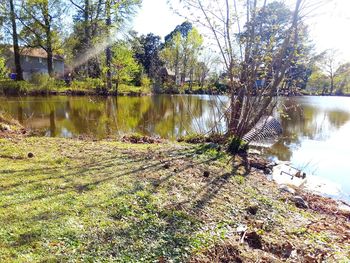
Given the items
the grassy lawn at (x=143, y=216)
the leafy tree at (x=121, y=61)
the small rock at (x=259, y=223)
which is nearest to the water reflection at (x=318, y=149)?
the grassy lawn at (x=143, y=216)

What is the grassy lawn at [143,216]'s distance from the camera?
7.54 feet

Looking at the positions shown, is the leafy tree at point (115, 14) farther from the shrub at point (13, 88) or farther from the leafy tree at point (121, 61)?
the shrub at point (13, 88)

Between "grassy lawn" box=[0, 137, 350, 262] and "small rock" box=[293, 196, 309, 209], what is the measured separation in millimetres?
180

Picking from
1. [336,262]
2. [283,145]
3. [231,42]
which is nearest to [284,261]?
[336,262]

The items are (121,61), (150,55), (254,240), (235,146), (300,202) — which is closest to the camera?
(254,240)

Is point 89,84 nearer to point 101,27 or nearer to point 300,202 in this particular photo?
point 101,27

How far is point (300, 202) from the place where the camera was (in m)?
3.87

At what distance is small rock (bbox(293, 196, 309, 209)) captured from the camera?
12.5ft

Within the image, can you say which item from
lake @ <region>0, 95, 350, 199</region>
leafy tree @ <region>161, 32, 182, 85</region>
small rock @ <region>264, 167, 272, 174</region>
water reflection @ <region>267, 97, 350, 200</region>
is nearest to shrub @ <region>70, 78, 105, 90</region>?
lake @ <region>0, 95, 350, 199</region>

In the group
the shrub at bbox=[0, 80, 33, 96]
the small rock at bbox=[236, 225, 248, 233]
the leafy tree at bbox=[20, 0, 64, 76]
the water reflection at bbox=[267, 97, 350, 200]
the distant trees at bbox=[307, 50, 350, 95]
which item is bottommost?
the water reflection at bbox=[267, 97, 350, 200]

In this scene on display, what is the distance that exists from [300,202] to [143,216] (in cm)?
246

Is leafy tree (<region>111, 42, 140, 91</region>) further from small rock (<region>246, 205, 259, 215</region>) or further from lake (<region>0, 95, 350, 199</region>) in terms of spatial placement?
small rock (<region>246, 205, 259, 215</region>)

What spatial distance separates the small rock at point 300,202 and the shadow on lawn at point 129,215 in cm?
111

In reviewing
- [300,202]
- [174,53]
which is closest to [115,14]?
[174,53]
